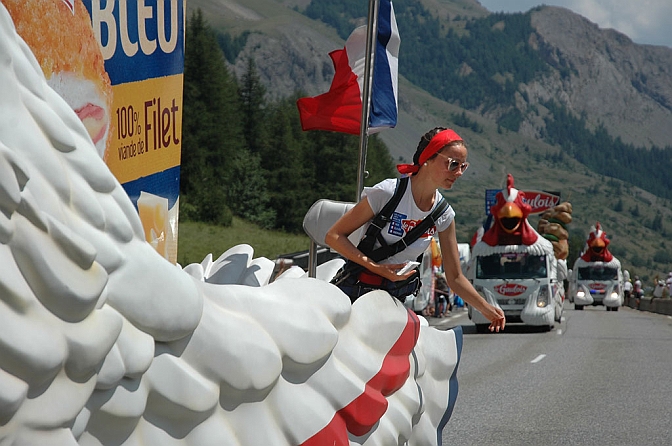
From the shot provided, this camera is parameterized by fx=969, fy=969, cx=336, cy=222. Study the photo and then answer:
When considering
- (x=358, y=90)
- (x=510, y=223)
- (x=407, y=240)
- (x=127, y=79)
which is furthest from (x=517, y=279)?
(x=127, y=79)

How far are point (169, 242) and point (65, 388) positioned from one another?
8.67 feet

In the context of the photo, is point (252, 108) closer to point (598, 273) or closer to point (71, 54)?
point (598, 273)

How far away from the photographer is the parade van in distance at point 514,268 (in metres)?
21.0

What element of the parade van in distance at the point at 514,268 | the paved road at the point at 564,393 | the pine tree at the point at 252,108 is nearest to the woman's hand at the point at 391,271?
the paved road at the point at 564,393

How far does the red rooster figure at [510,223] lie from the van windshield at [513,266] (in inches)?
13.0

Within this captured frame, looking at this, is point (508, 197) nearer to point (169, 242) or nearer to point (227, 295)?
point (169, 242)

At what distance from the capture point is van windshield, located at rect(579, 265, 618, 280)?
125ft

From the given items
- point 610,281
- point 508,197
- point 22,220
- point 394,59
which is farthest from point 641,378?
point 610,281

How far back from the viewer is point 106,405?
2.00m

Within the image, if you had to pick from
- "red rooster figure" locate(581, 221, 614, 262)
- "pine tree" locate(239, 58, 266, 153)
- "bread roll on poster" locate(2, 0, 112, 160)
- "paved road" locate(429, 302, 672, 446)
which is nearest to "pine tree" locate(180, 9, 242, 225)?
"pine tree" locate(239, 58, 266, 153)

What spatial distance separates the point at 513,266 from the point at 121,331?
1987 cm

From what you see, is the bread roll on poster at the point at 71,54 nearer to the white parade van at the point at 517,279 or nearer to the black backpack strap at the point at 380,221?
the black backpack strap at the point at 380,221

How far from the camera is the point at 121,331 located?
6.53 ft

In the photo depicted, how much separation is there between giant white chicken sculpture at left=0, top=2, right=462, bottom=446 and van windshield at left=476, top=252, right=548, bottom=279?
742 inches
